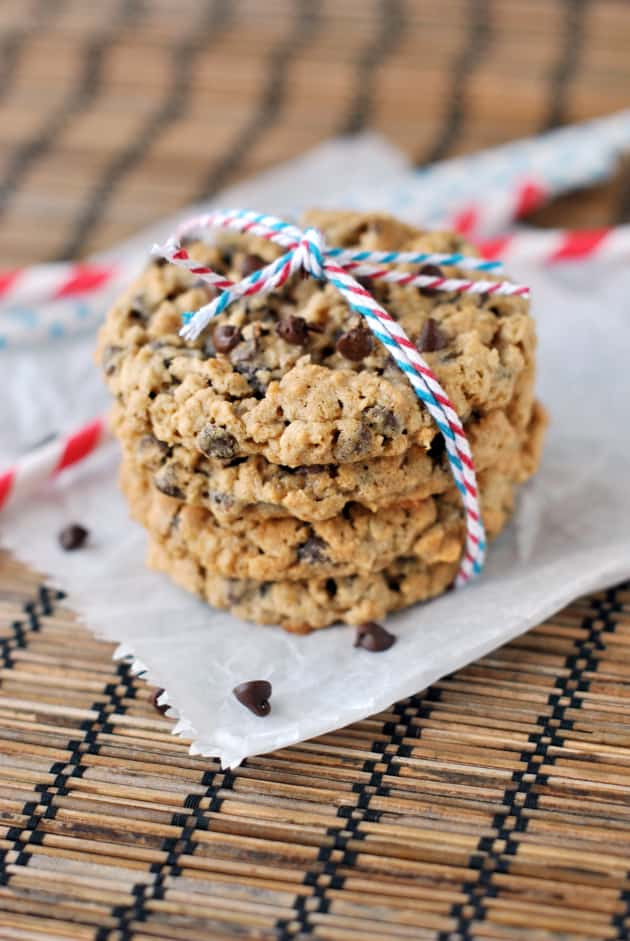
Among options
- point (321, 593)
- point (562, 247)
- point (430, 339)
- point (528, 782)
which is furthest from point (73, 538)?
point (562, 247)

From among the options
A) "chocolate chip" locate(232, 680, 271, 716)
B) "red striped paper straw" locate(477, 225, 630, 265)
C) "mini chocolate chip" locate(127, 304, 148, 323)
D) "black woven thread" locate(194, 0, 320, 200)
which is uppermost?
"black woven thread" locate(194, 0, 320, 200)

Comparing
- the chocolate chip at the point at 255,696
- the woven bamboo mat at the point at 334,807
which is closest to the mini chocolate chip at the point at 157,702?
the woven bamboo mat at the point at 334,807

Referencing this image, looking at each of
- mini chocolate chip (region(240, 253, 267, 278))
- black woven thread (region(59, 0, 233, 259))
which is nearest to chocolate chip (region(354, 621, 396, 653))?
mini chocolate chip (region(240, 253, 267, 278))

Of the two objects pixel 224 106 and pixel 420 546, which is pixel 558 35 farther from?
pixel 420 546

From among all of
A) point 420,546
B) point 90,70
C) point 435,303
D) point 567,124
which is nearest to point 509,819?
point 420,546

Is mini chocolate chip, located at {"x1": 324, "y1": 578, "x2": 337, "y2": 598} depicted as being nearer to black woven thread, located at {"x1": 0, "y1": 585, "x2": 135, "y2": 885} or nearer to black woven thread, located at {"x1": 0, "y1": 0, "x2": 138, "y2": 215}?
black woven thread, located at {"x1": 0, "y1": 585, "x2": 135, "y2": 885}

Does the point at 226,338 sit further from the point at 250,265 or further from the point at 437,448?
the point at 437,448
